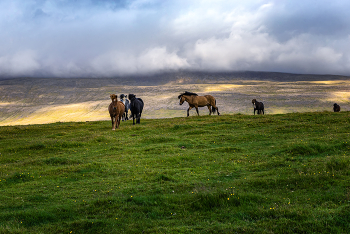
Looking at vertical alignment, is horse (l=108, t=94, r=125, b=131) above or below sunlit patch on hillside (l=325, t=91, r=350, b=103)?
above

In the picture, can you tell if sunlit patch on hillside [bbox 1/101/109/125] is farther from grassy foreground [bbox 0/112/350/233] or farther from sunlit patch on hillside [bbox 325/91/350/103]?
grassy foreground [bbox 0/112/350/233]

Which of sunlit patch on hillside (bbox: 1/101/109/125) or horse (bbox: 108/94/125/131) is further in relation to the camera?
sunlit patch on hillside (bbox: 1/101/109/125)

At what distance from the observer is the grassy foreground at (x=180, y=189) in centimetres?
747

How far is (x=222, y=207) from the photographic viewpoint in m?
8.55

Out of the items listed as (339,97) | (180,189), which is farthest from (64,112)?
(180,189)

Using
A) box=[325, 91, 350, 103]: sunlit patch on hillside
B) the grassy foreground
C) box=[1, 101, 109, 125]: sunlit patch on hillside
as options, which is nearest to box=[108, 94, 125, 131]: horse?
the grassy foreground

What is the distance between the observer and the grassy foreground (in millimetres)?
7471

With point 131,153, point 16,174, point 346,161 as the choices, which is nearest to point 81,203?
point 16,174

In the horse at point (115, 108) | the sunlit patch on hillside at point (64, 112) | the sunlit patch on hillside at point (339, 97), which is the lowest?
the sunlit patch on hillside at point (64, 112)

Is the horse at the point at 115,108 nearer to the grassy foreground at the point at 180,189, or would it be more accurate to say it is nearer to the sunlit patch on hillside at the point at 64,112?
the grassy foreground at the point at 180,189

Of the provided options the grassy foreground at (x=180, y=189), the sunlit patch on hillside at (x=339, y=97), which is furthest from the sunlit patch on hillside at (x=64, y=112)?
the grassy foreground at (x=180, y=189)

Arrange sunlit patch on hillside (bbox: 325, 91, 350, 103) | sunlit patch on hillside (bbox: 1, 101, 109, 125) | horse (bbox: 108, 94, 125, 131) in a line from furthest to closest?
sunlit patch on hillside (bbox: 1, 101, 109, 125) < sunlit patch on hillside (bbox: 325, 91, 350, 103) < horse (bbox: 108, 94, 125, 131)

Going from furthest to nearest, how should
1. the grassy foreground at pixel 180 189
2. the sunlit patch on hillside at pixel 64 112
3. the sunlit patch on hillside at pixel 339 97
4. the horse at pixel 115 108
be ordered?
1. the sunlit patch on hillside at pixel 64 112
2. the sunlit patch on hillside at pixel 339 97
3. the horse at pixel 115 108
4. the grassy foreground at pixel 180 189

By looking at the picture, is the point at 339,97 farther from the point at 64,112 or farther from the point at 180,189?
the point at 180,189
